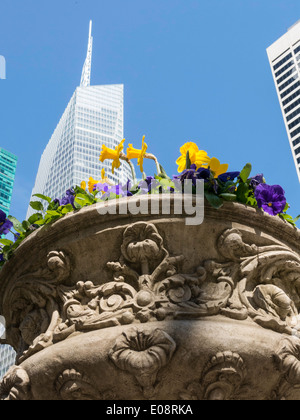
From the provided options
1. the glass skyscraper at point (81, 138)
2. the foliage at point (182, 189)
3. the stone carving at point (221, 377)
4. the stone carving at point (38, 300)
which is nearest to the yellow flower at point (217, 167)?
the foliage at point (182, 189)

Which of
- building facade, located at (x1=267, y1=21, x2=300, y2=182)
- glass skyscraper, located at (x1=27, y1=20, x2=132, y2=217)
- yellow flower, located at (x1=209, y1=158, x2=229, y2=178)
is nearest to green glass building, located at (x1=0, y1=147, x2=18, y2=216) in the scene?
glass skyscraper, located at (x1=27, y1=20, x2=132, y2=217)

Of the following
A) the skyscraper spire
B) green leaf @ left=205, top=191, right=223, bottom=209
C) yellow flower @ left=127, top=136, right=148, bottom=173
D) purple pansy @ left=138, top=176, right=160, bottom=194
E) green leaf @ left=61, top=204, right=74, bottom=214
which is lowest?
green leaf @ left=205, top=191, right=223, bottom=209

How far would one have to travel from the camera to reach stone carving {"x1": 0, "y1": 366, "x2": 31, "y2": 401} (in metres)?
3.13

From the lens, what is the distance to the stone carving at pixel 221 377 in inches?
116

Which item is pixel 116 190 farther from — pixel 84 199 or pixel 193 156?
pixel 193 156

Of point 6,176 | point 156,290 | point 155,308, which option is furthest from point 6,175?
point 155,308

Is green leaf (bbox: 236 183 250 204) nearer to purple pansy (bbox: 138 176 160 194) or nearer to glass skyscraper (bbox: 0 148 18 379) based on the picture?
purple pansy (bbox: 138 176 160 194)

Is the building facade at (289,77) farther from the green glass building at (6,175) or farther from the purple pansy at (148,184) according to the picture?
the purple pansy at (148,184)

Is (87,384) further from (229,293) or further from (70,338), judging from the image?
(229,293)

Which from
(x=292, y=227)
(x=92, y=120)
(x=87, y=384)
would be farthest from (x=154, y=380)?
(x=92, y=120)

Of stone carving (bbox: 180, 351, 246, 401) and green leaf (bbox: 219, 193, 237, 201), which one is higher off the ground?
green leaf (bbox: 219, 193, 237, 201)

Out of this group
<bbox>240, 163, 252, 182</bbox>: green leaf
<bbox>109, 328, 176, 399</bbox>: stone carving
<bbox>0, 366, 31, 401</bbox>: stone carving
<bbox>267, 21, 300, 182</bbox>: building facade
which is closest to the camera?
<bbox>109, 328, 176, 399</bbox>: stone carving

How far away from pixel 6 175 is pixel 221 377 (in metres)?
69.3

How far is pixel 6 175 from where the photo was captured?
227 ft
